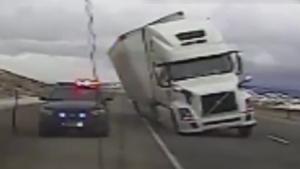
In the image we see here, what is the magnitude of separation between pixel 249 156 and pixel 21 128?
12509 mm

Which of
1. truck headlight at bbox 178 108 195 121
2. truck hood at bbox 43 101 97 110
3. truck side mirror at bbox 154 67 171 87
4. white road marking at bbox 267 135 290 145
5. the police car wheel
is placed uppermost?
truck side mirror at bbox 154 67 171 87

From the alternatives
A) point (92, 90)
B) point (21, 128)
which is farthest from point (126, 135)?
point (21, 128)

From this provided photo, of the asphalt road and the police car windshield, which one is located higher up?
the police car windshield

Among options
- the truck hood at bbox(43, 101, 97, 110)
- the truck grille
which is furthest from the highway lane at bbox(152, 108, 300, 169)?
the truck hood at bbox(43, 101, 97, 110)

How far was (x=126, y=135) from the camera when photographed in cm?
2792

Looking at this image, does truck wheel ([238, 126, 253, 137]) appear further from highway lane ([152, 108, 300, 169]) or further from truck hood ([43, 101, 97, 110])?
truck hood ([43, 101, 97, 110])

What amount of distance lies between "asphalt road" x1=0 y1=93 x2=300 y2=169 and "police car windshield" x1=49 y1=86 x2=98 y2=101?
1.48 m

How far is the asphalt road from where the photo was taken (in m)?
17.7

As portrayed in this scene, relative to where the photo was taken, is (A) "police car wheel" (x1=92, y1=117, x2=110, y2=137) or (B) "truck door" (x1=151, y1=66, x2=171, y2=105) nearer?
(A) "police car wheel" (x1=92, y1=117, x2=110, y2=137)

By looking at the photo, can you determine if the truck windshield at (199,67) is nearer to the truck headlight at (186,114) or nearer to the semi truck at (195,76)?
the semi truck at (195,76)

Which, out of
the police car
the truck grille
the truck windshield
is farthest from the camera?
the truck windshield

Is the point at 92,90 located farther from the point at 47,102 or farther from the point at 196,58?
the point at 196,58

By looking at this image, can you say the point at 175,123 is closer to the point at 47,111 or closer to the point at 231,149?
the point at 47,111

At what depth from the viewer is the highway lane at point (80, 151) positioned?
1741cm
